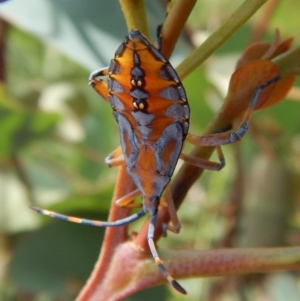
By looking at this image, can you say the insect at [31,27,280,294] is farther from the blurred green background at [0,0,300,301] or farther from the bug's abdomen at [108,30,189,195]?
the blurred green background at [0,0,300,301]

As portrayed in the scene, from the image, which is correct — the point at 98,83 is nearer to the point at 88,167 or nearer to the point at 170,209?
the point at 170,209

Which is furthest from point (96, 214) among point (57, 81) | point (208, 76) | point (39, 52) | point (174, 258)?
point (39, 52)

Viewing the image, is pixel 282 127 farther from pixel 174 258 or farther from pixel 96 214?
pixel 174 258

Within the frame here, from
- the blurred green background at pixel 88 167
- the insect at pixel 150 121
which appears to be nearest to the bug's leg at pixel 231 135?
the insect at pixel 150 121

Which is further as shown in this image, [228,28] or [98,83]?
[98,83]

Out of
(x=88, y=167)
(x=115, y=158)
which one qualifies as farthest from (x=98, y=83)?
(x=88, y=167)

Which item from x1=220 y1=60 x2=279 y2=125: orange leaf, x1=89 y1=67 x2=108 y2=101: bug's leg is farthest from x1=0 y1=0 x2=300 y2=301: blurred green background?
x1=220 y1=60 x2=279 y2=125: orange leaf
